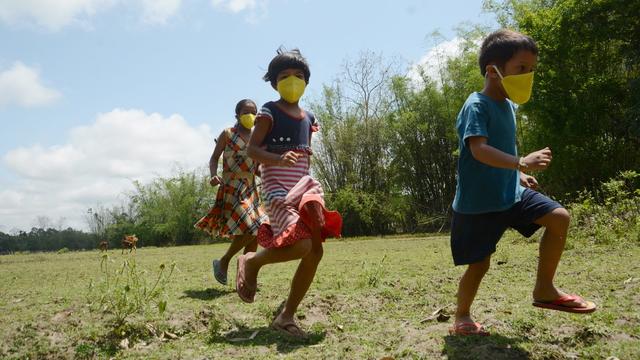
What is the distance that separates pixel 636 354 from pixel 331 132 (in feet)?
87.6

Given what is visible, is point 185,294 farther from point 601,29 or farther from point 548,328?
point 601,29

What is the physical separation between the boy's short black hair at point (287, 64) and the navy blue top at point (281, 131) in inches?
9.0

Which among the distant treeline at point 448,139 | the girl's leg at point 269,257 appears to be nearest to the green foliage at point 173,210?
the distant treeline at point 448,139

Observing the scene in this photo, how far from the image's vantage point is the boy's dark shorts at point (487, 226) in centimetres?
311

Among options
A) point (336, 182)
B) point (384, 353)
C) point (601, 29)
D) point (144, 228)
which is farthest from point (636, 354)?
point (144, 228)

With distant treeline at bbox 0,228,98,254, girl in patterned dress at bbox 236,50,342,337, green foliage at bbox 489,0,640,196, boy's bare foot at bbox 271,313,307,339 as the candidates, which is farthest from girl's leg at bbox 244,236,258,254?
distant treeline at bbox 0,228,98,254

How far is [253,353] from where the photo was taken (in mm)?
3199

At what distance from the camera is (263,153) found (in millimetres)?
3598

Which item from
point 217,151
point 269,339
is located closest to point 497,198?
point 269,339

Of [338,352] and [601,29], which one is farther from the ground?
[601,29]

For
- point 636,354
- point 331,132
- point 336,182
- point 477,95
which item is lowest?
point 636,354

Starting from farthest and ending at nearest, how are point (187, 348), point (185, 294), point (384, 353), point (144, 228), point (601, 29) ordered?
point (144, 228) → point (601, 29) → point (185, 294) → point (187, 348) → point (384, 353)

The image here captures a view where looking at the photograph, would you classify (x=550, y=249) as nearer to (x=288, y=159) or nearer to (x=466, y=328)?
(x=466, y=328)

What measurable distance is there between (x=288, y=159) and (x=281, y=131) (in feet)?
1.24
